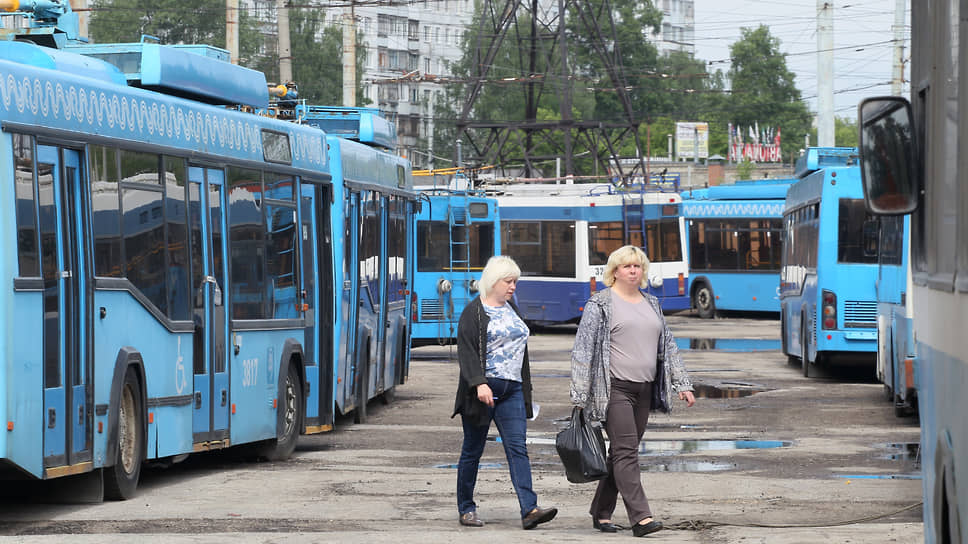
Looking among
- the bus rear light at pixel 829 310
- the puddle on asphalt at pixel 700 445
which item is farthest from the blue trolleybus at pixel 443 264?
the puddle on asphalt at pixel 700 445

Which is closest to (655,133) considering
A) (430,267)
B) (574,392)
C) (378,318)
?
(430,267)

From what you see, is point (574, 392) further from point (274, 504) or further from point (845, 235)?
point (845, 235)

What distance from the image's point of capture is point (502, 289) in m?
10.3

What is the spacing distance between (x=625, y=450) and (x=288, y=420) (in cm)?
514

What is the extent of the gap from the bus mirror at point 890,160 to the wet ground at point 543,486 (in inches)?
160

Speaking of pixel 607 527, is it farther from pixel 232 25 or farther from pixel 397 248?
pixel 232 25

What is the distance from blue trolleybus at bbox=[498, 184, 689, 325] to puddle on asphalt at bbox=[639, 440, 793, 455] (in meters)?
19.7

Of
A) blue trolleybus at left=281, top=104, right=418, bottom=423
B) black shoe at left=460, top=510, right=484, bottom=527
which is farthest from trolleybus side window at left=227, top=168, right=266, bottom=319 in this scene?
black shoe at left=460, top=510, right=484, bottom=527

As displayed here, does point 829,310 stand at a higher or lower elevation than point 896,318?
lower

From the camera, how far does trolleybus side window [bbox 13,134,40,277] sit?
30.6 feet

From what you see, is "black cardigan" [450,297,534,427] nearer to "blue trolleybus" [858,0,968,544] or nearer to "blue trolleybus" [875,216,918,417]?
"blue trolleybus" [858,0,968,544]

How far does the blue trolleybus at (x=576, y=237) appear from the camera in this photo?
1411 inches

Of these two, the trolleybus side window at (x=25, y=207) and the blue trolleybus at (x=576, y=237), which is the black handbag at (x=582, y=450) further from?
the blue trolleybus at (x=576, y=237)

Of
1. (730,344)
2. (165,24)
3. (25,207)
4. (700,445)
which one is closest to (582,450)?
(25,207)
